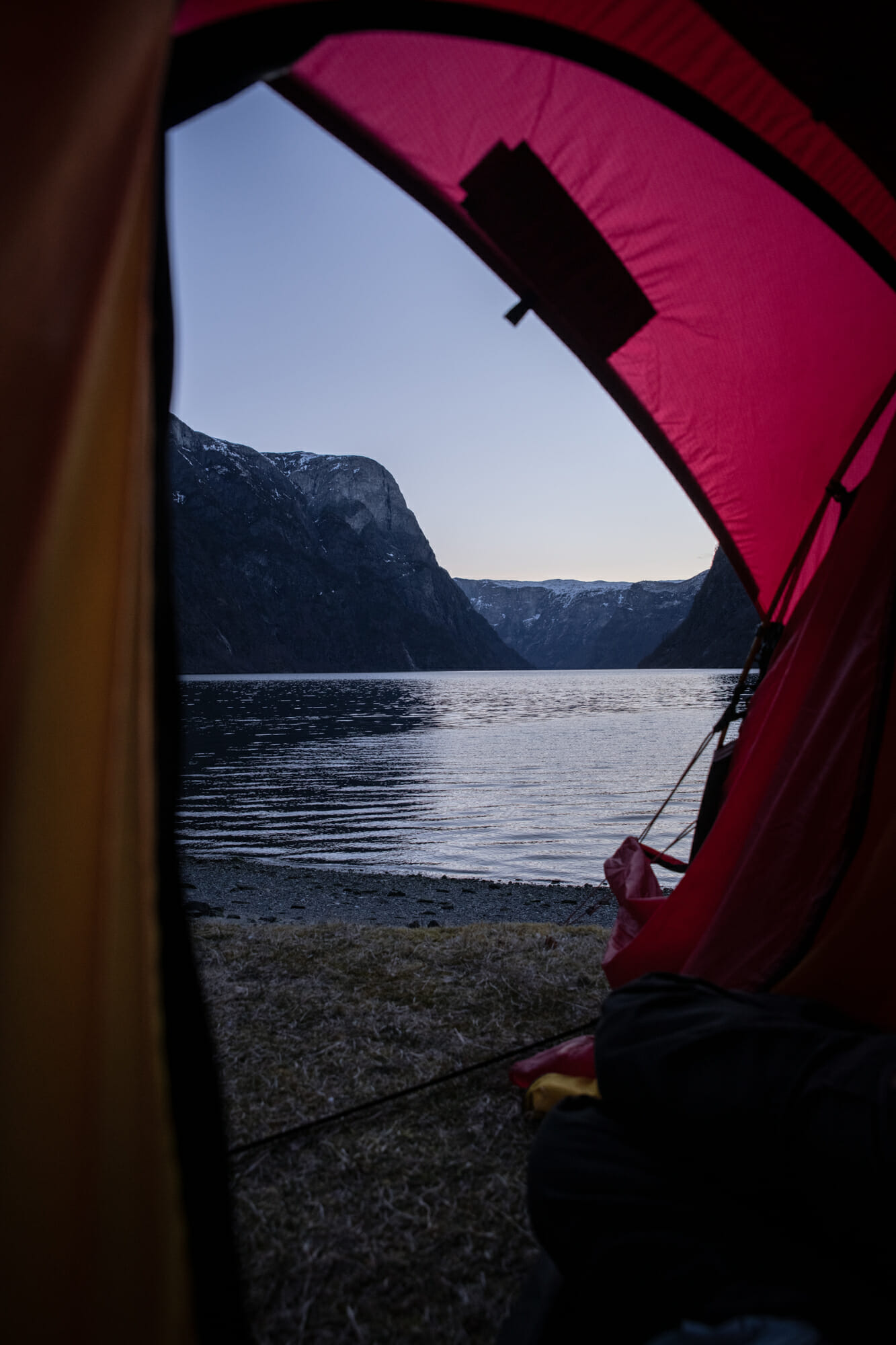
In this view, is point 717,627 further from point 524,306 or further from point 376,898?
point 524,306

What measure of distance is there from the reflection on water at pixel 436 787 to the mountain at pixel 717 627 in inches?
4277

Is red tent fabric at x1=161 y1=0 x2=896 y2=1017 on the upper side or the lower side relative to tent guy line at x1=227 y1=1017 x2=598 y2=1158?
upper

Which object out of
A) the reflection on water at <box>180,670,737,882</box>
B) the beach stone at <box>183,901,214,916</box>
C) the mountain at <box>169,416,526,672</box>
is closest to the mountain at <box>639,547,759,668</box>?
the mountain at <box>169,416,526,672</box>

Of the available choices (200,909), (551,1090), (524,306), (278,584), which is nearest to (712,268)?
(524,306)

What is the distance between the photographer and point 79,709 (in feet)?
4.44

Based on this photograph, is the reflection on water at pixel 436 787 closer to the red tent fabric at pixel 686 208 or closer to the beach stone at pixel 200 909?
the beach stone at pixel 200 909

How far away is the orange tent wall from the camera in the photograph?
48.8 inches

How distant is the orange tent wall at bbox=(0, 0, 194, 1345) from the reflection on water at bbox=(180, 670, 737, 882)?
34.1ft

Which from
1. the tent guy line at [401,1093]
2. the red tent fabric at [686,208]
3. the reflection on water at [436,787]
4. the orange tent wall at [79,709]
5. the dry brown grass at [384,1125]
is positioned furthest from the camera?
the reflection on water at [436,787]

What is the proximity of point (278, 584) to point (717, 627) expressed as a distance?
3533 inches

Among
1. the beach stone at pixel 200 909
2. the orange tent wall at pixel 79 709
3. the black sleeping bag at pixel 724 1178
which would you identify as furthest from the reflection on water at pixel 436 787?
the orange tent wall at pixel 79 709

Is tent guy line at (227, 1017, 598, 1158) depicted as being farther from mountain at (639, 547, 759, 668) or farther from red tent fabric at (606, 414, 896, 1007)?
mountain at (639, 547, 759, 668)

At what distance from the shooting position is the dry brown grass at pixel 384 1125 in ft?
6.95

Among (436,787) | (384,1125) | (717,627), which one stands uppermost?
(717,627)
